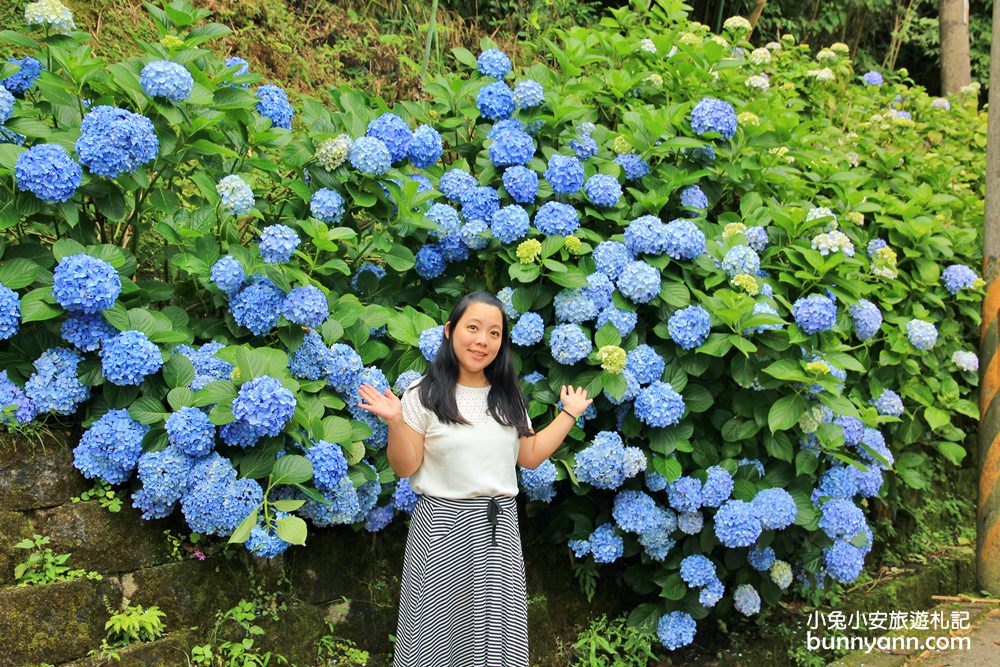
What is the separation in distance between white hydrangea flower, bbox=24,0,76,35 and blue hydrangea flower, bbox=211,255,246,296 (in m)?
0.81

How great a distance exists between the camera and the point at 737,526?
288cm

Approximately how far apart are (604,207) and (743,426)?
87 centimetres

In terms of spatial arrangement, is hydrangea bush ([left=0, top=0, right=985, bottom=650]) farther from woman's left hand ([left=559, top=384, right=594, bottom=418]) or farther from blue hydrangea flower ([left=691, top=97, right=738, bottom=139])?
woman's left hand ([left=559, top=384, right=594, bottom=418])

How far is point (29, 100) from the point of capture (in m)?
2.72

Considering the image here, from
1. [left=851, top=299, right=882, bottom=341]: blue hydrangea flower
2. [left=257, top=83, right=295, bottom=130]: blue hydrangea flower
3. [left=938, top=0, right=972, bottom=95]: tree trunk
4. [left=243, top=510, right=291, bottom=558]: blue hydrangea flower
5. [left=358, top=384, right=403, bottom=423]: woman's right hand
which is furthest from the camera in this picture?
[left=938, top=0, right=972, bottom=95]: tree trunk

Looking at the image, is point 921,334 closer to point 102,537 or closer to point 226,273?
point 226,273

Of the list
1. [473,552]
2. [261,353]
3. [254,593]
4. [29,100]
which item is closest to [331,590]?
[254,593]

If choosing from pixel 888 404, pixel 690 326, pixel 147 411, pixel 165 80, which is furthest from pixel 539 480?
pixel 888 404

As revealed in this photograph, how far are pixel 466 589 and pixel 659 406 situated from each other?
86 centimetres

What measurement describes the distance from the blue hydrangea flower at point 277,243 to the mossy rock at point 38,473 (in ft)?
2.34

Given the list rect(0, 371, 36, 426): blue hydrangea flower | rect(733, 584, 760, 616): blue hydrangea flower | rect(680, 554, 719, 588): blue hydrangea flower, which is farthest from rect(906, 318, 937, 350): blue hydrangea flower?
rect(0, 371, 36, 426): blue hydrangea flower

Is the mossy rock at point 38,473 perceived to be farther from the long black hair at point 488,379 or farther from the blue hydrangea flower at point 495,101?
the blue hydrangea flower at point 495,101

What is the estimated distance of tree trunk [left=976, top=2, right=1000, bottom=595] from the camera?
13.6 feet

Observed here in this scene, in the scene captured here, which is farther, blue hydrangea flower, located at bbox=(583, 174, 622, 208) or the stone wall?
blue hydrangea flower, located at bbox=(583, 174, 622, 208)
